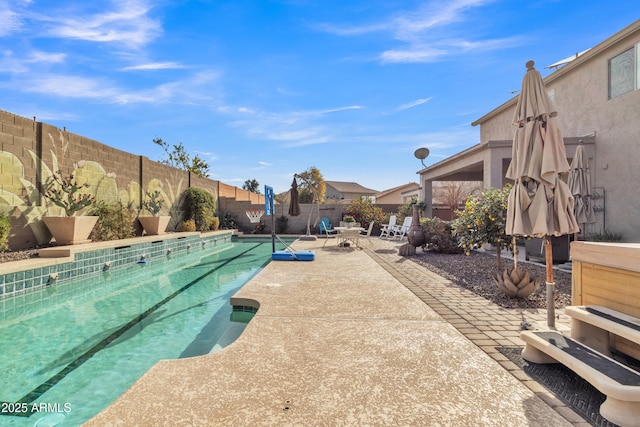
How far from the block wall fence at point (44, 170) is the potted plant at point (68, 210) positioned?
0.52 feet

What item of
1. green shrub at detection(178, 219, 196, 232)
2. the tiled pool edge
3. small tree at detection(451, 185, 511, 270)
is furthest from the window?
green shrub at detection(178, 219, 196, 232)

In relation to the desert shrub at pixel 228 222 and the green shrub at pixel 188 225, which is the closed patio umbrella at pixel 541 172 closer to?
the green shrub at pixel 188 225

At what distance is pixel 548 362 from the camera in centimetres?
222

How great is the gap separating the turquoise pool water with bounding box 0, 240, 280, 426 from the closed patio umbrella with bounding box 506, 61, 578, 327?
3311 mm

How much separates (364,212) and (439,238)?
7.34 m

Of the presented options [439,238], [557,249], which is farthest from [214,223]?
[557,249]

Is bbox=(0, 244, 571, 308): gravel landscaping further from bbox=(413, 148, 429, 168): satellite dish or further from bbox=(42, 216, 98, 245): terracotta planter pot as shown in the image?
bbox=(413, 148, 429, 168): satellite dish

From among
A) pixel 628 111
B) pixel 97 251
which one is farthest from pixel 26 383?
pixel 628 111

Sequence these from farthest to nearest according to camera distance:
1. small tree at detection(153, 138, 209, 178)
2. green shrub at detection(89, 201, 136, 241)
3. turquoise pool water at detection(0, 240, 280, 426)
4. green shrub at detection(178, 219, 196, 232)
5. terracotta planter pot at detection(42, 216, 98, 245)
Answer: small tree at detection(153, 138, 209, 178), green shrub at detection(178, 219, 196, 232), green shrub at detection(89, 201, 136, 241), terracotta planter pot at detection(42, 216, 98, 245), turquoise pool water at detection(0, 240, 280, 426)

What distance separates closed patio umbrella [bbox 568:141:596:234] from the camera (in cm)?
635

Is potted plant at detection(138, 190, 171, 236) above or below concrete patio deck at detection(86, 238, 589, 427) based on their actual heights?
above

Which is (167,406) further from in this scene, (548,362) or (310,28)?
(310,28)

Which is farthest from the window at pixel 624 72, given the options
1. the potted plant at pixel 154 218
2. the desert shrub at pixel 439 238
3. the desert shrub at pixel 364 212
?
the potted plant at pixel 154 218

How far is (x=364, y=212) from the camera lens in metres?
15.7
